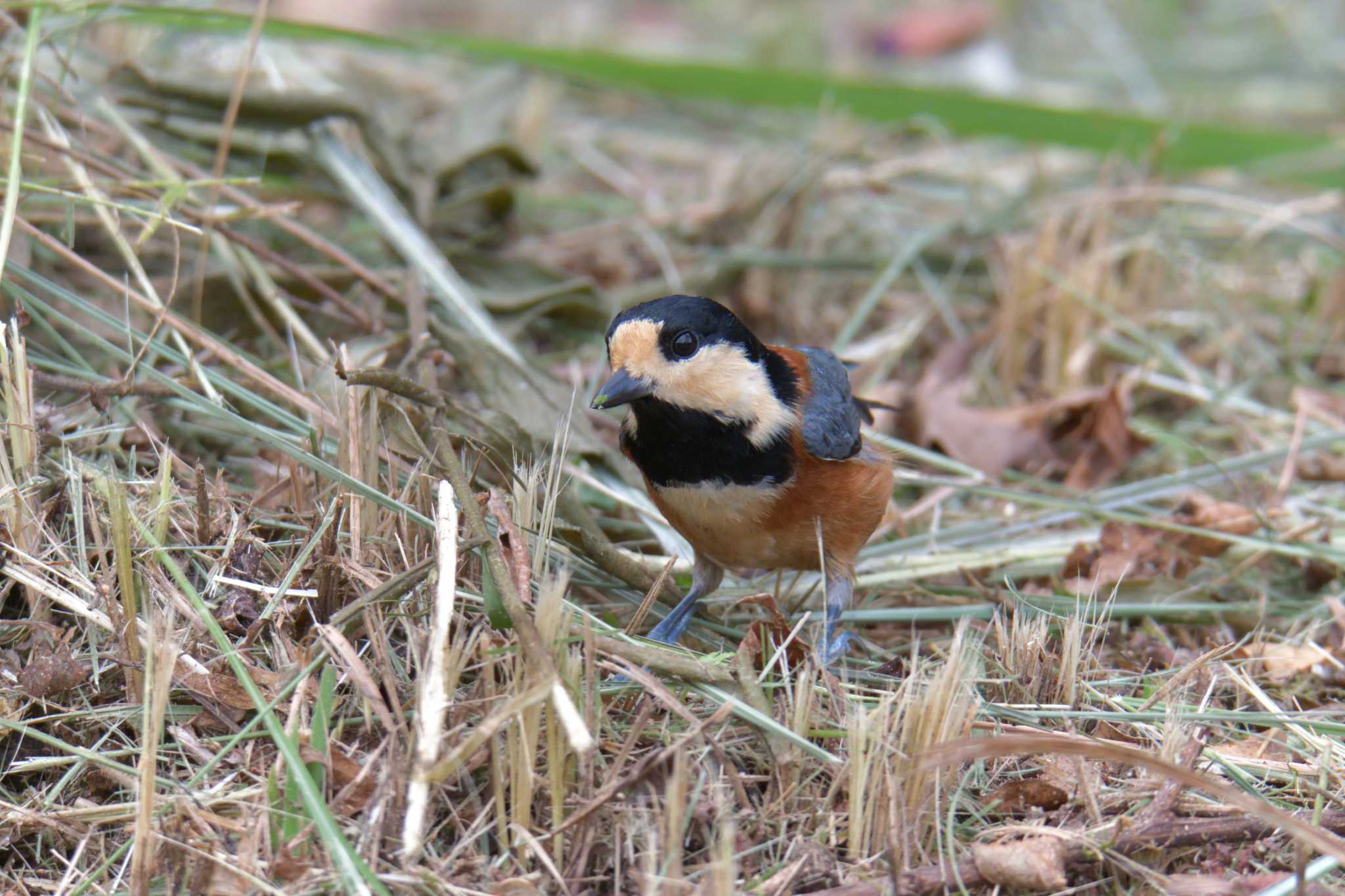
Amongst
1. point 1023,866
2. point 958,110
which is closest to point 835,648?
point 1023,866

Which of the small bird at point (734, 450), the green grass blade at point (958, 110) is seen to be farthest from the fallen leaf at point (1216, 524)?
the green grass blade at point (958, 110)

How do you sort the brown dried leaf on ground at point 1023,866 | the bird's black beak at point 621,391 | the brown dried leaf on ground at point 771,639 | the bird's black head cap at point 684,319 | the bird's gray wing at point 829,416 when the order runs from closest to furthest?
the brown dried leaf on ground at point 1023,866 → the brown dried leaf on ground at point 771,639 → the bird's black beak at point 621,391 → the bird's black head cap at point 684,319 → the bird's gray wing at point 829,416

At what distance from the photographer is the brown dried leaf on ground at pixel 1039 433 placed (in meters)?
4.87

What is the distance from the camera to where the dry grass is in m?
2.56

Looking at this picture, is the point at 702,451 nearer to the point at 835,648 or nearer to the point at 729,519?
the point at 729,519

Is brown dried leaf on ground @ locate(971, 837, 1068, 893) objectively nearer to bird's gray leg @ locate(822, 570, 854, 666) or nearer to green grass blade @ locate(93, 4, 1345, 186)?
bird's gray leg @ locate(822, 570, 854, 666)

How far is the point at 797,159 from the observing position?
6086 mm

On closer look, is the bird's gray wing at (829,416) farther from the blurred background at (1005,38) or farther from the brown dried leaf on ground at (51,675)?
the blurred background at (1005,38)

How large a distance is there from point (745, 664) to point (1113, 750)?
32.0 inches

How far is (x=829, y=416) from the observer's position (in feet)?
12.1

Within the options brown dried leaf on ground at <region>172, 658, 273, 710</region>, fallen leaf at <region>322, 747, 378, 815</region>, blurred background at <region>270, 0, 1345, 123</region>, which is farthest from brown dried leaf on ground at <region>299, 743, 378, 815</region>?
blurred background at <region>270, 0, 1345, 123</region>

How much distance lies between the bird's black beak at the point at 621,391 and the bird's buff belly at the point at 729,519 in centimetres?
35

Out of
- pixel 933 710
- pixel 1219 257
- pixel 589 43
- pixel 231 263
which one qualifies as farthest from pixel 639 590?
pixel 589 43

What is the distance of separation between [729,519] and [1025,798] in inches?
43.3
